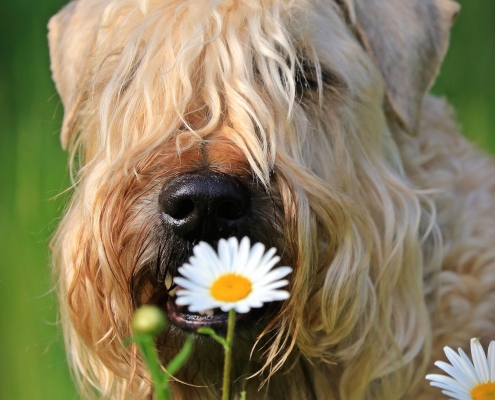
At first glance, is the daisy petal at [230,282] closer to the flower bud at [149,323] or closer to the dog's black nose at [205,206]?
the flower bud at [149,323]

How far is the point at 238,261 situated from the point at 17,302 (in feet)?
9.46

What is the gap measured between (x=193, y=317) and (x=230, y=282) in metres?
0.80

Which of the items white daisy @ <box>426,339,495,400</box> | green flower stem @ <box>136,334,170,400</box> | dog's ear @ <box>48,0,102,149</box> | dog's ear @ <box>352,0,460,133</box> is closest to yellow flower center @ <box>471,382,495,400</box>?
white daisy @ <box>426,339,495,400</box>

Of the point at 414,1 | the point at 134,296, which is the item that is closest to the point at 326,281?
the point at 134,296

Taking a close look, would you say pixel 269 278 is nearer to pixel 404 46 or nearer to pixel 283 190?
pixel 283 190

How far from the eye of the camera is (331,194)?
6.38 feet

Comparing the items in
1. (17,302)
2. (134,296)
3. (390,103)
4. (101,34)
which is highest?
(101,34)

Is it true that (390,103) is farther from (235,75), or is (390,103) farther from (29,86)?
(29,86)

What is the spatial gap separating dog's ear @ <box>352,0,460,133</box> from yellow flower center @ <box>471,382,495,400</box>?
1.36 metres

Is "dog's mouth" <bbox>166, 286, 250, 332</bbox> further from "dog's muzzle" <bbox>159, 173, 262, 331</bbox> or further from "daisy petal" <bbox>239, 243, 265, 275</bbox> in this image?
"daisy petal" <bbox>239, 243, 265, 275</bbox>

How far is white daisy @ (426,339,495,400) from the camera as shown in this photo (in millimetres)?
1149

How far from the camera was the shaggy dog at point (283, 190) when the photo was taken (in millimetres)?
1827

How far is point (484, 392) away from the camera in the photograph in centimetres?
114

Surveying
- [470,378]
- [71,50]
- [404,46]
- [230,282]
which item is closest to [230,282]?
[230,282]
